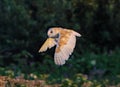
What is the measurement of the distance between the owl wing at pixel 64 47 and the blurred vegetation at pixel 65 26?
11.2 ft

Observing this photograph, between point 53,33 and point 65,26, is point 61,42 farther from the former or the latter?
point 65,26

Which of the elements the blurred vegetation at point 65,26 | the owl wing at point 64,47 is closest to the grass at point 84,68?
the blurred vegetation at point 65,26

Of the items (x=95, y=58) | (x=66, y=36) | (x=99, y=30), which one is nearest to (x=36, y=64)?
(x=95, y=58)

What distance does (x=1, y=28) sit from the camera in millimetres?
8953

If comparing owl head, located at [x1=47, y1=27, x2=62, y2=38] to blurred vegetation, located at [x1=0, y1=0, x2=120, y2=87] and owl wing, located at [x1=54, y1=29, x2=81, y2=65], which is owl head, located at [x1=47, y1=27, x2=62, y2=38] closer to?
owl wing, located at [x1=54, y1=29, x2=81, y2=65]

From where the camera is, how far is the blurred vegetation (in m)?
8.39

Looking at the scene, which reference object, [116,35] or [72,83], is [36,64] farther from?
[72,83]

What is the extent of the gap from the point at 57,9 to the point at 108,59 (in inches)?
43.3

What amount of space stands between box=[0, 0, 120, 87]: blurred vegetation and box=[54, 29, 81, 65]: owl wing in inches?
134

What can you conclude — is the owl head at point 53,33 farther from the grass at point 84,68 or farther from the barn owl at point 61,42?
the grass at point 84,68

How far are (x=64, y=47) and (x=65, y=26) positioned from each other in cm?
462

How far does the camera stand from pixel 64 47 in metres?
4.38

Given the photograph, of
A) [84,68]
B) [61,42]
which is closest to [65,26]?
[84,68]

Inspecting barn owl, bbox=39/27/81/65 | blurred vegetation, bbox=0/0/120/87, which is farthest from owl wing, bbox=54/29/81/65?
blurred vegetation, bbox=0/0/120/87
